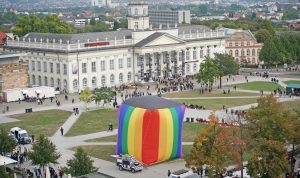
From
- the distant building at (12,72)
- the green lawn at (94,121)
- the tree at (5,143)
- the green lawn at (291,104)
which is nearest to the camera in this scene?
the tree at (5,143)

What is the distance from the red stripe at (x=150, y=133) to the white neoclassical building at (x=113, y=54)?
131 feet

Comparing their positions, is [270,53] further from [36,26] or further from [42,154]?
[42,154]

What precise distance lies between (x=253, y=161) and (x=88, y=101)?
35.0m

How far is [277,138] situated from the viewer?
38.4 meters

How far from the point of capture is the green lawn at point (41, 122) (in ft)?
189

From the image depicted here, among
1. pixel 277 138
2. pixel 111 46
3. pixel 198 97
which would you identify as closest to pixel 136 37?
pixel 111 46

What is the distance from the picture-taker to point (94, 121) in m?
61.8

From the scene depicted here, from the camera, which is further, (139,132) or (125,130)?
(125,130)

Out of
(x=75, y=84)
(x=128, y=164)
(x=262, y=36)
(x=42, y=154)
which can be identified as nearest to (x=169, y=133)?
(x=128, y=164)

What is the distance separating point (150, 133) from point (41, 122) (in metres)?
20.9

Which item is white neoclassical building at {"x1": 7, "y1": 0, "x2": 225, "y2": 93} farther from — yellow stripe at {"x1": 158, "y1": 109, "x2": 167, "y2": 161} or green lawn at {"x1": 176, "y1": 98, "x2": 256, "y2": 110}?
yellow stripe at {"x1": 158, "y1": 109, "x2": 167, "y2": 161}

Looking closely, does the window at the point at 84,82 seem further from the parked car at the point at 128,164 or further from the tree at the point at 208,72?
the parked car at the point at 128,164

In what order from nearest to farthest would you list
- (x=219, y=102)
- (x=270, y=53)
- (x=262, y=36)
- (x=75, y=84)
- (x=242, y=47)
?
(x=219, y=102) → (x=75, y=84) → (x=270, y=53) → (x=242, y=47) → (x=262, y=36)

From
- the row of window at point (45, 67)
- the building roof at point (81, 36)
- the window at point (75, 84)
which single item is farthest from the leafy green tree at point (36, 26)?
the window at point (75, 84)
